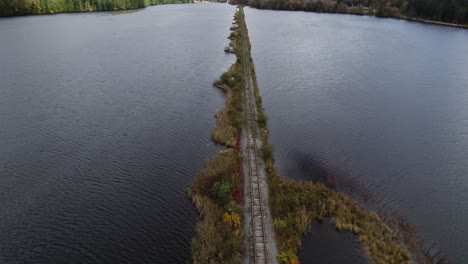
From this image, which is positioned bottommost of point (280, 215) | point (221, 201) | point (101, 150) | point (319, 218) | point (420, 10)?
point (101, 150)

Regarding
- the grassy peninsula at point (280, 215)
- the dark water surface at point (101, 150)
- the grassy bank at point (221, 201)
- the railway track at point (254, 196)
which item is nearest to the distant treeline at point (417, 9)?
the dark water surface at point (101, 150)

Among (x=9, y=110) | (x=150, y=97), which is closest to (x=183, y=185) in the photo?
(x=150, y=97)

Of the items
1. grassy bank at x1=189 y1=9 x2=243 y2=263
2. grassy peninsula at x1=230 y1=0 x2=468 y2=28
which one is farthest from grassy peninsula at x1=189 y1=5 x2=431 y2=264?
grassy peninsula at x1=230 y1=0 x2=468 y2=28

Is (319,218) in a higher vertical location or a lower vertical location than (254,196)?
lower

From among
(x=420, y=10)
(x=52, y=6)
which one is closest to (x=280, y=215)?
(x=420, y=10)

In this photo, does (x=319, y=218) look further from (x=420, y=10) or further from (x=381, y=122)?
(x=420, y=10)

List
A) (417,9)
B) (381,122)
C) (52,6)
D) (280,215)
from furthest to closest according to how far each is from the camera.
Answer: (417,9)
(52,6)
(381,122)
(280,215)

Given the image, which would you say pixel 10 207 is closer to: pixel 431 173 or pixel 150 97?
pixel 150 97
